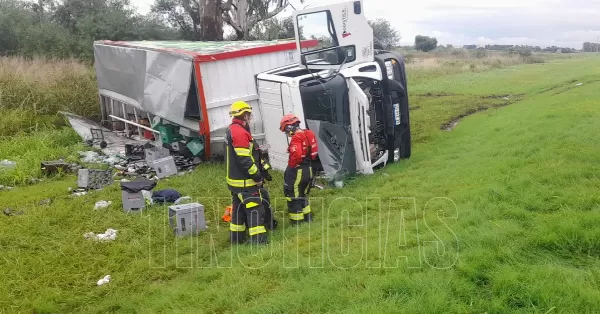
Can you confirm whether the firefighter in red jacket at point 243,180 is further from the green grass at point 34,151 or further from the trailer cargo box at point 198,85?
the green grass at point 34,151

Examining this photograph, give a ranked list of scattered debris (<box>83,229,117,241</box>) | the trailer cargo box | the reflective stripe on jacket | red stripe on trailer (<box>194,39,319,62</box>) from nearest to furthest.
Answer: the reflective stripe on jacket → scattered debris (<box>83,229,117,241</box>) → red stripe on trailer (<box>194,39,319,62</box>) → the trailer cargo box

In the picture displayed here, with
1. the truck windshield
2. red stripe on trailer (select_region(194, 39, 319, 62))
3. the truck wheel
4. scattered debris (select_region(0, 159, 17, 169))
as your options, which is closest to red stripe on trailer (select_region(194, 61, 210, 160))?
red stripe on trailer (select_region(194, 39, 319, 62))

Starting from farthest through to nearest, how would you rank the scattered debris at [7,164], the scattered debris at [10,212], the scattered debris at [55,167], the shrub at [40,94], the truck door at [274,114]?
the shrub at [40,94], the scattered debris at [7,164], the scattered debris at [55,167], the truck door at [274,114], the scattered debris at [10,212]

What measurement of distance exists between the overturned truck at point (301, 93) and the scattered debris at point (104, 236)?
118 inches

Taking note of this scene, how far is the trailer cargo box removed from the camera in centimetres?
873

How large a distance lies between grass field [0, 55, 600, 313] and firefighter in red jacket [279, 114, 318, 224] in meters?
0.25

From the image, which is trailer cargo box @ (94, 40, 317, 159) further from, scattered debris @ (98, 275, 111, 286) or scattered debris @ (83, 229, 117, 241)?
scattered debris @ (98, 275, 111, 286)

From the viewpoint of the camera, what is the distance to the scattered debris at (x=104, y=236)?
19.7 ft

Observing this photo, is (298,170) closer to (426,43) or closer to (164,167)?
(164,167)

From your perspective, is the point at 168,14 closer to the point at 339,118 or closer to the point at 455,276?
the point at 339,118

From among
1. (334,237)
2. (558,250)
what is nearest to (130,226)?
(334,237)

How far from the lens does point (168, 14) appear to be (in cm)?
2530

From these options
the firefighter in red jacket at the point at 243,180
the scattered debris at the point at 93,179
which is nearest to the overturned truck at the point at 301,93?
the scattered debris at the point at 93,179

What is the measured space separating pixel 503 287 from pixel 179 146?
758cm
